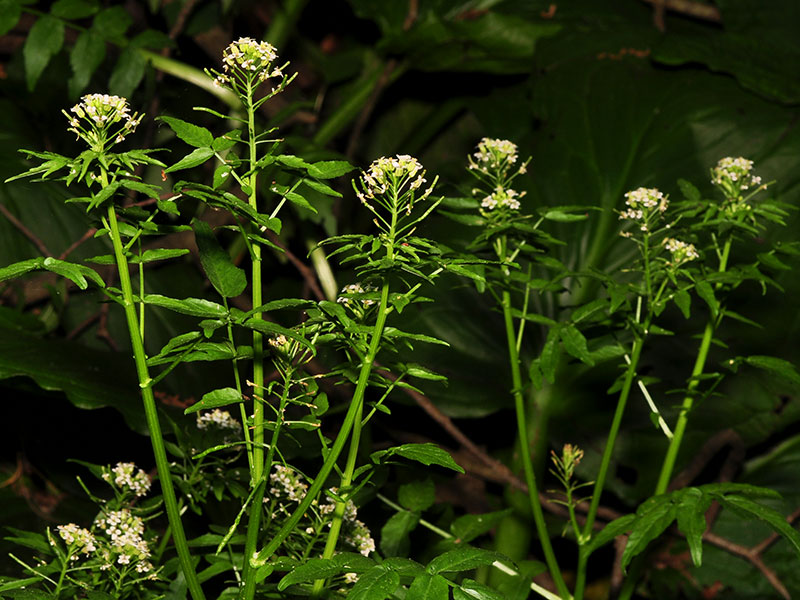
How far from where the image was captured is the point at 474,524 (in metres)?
0.84

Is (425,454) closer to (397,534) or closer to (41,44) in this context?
(397,534)

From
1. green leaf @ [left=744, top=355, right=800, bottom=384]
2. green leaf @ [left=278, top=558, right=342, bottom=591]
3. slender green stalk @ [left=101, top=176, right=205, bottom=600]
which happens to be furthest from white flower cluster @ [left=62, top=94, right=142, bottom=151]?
green leaf @ [left=744, top=355, right=800, bottom=384]

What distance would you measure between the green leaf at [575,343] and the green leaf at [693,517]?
136mm

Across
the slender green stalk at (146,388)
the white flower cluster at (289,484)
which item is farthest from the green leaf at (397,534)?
the slender green stalk at (146,388)

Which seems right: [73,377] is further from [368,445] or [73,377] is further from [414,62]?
[414,62]

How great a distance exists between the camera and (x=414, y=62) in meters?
1.66

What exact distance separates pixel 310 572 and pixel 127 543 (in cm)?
21

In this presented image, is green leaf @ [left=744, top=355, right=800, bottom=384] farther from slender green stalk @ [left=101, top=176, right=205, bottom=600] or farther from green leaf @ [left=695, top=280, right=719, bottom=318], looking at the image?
slender green stalk @ [left=101, top=176, right=205, bottom=600]

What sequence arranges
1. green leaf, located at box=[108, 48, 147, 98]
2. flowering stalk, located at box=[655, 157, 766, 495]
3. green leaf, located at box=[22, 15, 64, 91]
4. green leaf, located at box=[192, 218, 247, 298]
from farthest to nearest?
green leaf, located at box=[108, 48, 147, 98] < green leaf, located at box=[22, 15, 64, 91] < flowering stalk, located at box=[655, 157, 766, 495] < green leaf, located at box=[192, 218, 247, 298]

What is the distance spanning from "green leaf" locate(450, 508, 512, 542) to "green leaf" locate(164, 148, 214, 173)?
457 millimetres

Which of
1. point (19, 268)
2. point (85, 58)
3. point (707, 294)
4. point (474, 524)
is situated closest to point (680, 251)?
point (707, 294)

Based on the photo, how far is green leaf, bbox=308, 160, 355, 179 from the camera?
0.55 m

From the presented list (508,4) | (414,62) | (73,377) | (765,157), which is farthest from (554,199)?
(73,377)

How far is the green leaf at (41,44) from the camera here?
113 cm
